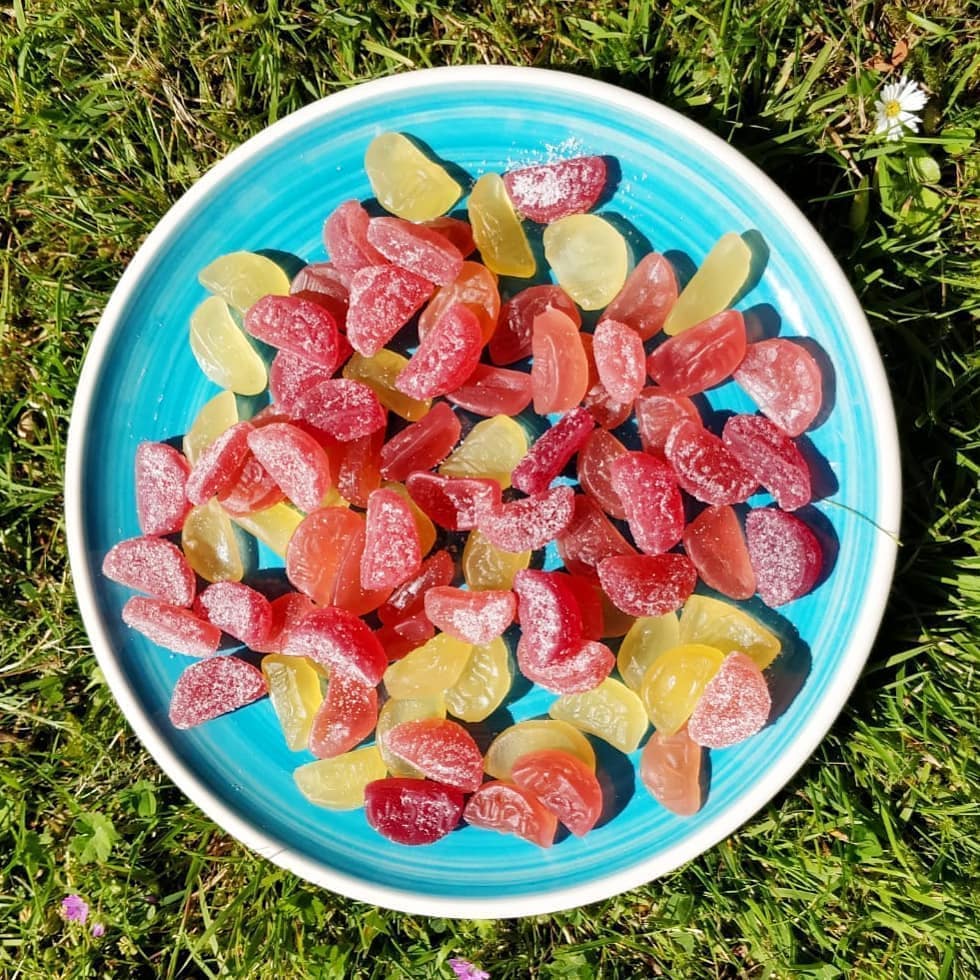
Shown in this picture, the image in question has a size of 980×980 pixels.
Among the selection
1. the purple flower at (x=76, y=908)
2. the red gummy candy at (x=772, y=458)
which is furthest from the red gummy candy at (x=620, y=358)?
the purple flower at (x=76, y=908)

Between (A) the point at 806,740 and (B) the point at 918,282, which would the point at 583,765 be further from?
(B) the point at 918,282

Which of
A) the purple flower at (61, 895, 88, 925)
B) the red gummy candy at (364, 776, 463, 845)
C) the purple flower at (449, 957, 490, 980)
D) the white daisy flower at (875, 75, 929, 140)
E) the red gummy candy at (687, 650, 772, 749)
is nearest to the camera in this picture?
the red gummy candy at (687, 650, 772, 749)

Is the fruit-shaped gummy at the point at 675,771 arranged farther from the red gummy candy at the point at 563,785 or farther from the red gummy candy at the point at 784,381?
the red gummy candy at the point at 784,381

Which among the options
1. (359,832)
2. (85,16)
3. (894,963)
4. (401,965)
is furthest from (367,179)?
(894,963)

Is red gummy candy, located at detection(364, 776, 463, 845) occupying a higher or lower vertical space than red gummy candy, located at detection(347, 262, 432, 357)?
lower

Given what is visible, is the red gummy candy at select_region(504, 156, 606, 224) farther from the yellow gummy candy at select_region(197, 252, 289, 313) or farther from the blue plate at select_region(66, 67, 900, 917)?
the yellow gummy candy at select_region(197, 252, 289, 313)

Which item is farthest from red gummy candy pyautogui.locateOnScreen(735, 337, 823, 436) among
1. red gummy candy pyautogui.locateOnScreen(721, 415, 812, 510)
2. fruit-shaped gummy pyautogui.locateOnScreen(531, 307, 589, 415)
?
fruit-shaped gummy pyautogui.locateOnScreen(531, 307, 589, 415)
